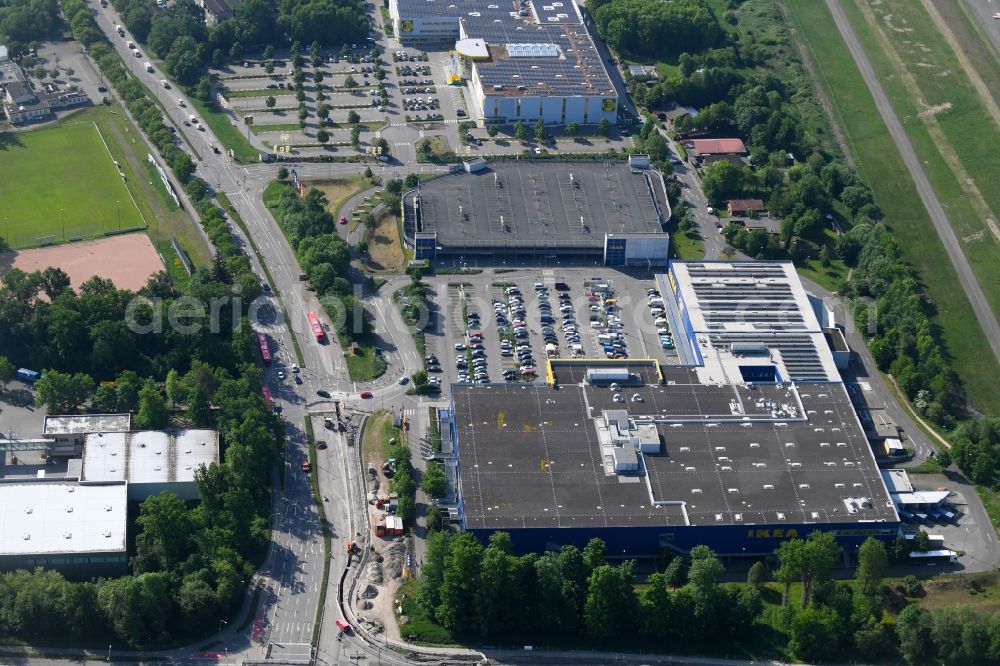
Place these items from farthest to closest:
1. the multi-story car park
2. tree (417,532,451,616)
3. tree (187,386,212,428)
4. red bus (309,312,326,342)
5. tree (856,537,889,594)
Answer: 1. red bus (309,312,326,342)
2. tree (187,386,212,428)
3. the multi-story car park
4. tree (856,537,889,594)
5. tree (417,532,451,616)

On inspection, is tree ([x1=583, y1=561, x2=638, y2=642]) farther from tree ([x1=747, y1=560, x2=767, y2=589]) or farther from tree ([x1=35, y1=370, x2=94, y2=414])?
tree ([x1=35, y1=370, x2=94, y2=414])

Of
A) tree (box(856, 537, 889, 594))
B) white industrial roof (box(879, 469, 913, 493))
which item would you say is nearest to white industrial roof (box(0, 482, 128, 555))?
tree (box(856, 537, 889, 594))

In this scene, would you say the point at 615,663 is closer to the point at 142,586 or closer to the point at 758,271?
the point at 142,586

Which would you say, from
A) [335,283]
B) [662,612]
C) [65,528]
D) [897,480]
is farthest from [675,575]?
[335,283]

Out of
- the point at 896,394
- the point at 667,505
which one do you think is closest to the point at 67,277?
the point at 667,505

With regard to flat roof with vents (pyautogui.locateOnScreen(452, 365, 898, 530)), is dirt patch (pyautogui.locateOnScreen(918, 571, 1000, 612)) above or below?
below
